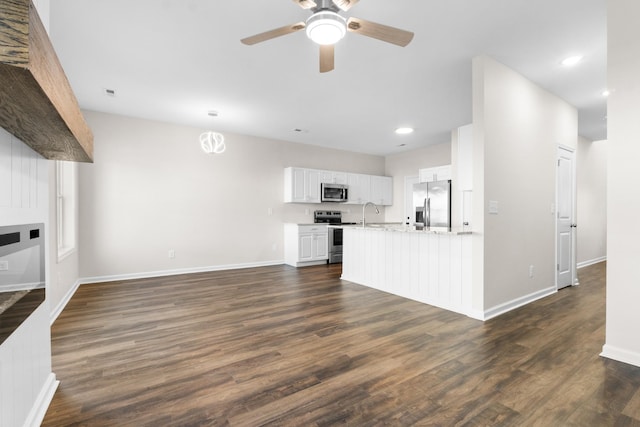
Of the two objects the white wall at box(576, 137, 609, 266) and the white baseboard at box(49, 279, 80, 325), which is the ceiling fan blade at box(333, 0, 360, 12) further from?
the white wall at box(576, 137, 609, 266)

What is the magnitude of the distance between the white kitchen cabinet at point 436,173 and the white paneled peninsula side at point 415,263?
8.98 ft

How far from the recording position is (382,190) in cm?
769

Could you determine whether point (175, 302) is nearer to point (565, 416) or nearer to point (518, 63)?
point (565, 416)

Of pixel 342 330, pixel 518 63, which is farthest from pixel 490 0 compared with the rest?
pixel 342 330

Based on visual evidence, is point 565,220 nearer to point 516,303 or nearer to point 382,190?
point 516,303

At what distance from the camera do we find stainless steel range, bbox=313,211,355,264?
6484mm

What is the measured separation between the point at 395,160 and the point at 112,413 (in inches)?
288

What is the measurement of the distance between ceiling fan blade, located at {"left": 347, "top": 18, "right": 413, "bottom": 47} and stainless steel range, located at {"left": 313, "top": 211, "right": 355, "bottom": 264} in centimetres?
425

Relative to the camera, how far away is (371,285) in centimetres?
436

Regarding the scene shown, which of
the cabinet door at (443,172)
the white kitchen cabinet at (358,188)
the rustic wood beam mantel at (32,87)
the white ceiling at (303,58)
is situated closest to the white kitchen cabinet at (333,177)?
the white kitchen cabinet at (358,188)

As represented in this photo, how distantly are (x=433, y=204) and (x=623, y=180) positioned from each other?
10.3 feet

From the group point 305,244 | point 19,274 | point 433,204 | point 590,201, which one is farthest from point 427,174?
point 19,274

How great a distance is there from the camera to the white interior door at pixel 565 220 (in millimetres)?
4148

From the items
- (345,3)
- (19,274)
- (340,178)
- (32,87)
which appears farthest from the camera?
(340,178)
